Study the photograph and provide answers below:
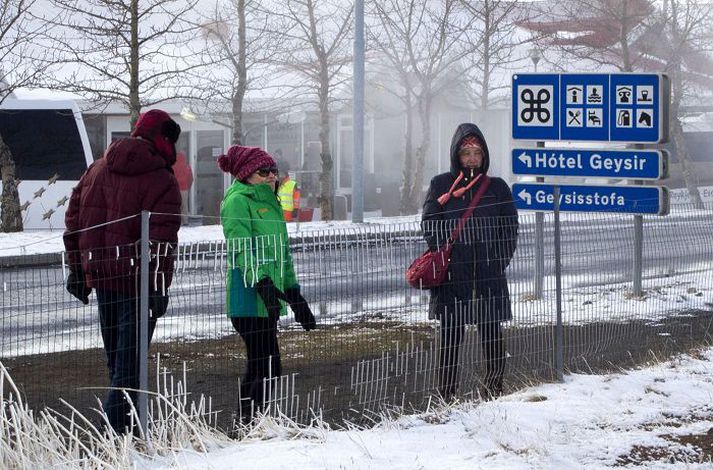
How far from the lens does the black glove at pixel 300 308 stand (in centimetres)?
702

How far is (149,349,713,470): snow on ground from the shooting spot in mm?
5902

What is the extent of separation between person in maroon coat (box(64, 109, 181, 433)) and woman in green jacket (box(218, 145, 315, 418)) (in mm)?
388

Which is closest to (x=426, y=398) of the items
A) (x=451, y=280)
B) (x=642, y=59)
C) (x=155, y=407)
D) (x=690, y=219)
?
(x=451, y=280)

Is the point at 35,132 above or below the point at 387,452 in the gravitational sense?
above

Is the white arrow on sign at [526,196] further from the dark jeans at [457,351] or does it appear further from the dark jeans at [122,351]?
the dark jeans at [122,351]

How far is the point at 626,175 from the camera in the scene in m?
10.9

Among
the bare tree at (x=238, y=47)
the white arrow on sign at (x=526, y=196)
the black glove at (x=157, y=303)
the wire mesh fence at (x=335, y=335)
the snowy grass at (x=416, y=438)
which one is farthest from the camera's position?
the bare tree at (x=238, y=47)

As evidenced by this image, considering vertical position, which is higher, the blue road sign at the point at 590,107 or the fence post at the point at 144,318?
the blue road sign at the point at 590,107

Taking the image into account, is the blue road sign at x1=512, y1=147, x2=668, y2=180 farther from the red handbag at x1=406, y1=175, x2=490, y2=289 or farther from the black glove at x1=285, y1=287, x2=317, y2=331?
the black glove at x1=285, y1=287, x2=317, y2=331

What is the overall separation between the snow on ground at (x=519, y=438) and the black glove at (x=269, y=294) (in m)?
0.77

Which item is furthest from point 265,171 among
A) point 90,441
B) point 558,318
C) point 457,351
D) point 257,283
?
point 558,318

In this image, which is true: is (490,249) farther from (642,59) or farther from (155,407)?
(642,59)

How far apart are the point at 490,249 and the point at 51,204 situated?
18.4 m

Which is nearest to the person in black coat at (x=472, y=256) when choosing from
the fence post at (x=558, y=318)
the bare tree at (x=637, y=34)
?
the fence post at (x=558, y=318)
